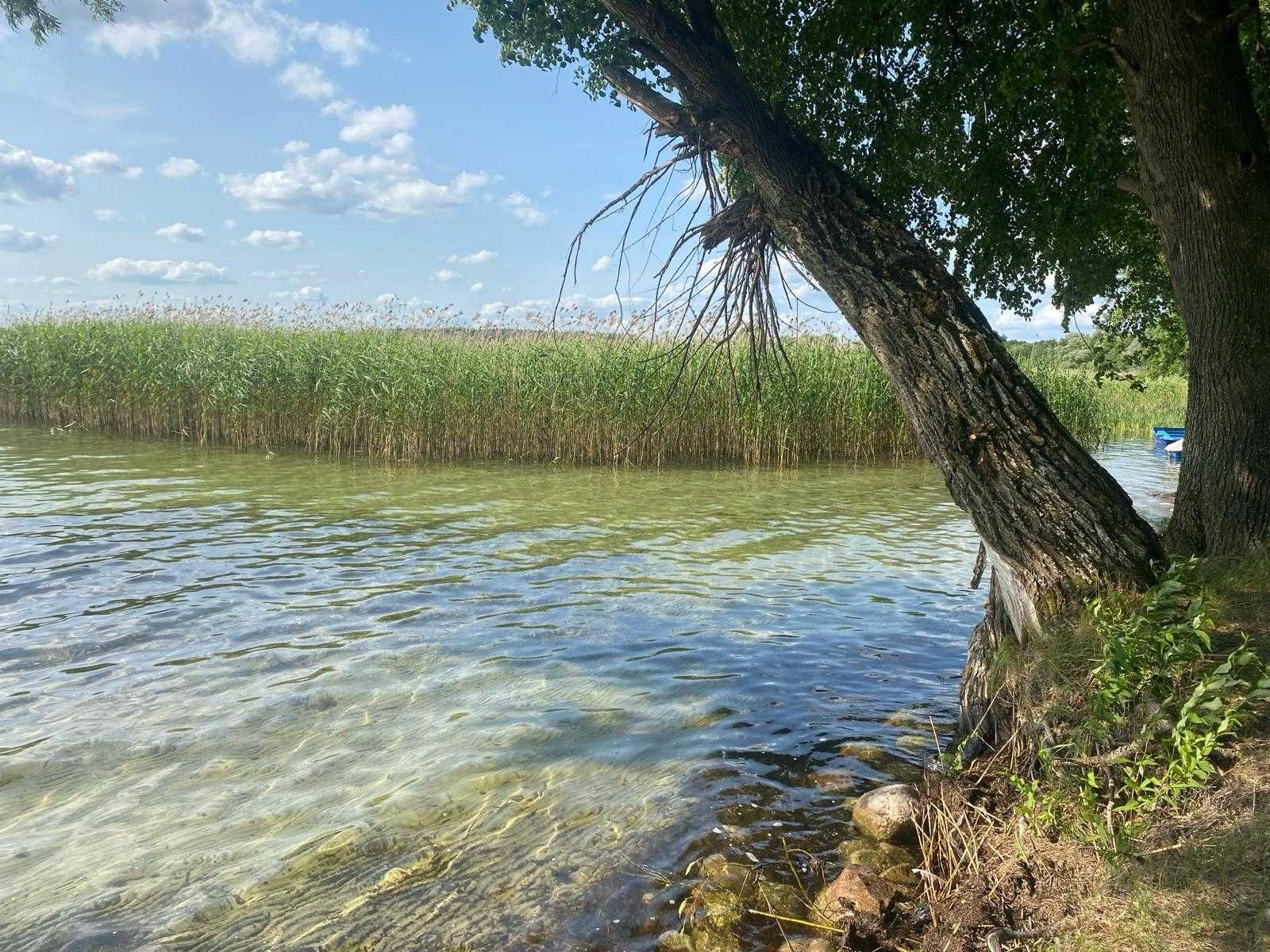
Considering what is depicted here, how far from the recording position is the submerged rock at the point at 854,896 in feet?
9.84

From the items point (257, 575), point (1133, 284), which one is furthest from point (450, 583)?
point (1133, 284)

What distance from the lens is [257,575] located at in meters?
7.82

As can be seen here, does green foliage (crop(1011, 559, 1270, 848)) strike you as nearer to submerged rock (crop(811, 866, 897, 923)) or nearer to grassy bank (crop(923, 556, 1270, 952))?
grassy bank (crop(923, 556, 1270, 952))

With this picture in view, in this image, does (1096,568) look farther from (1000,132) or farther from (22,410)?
(22,410)

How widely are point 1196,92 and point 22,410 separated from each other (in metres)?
24.2

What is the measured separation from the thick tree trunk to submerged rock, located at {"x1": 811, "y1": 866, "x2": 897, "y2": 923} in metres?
2.44

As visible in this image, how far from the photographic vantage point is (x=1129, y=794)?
3105 millimetres

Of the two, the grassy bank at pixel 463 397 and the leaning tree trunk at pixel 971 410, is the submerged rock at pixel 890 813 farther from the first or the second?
the grassy bank at pixel 463 397

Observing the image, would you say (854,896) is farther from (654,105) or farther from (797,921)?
(654,105)

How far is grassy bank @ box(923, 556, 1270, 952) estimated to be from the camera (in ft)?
8.30

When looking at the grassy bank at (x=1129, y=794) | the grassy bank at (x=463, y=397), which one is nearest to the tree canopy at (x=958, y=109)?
the grassy bank at (x=1129, y=794)

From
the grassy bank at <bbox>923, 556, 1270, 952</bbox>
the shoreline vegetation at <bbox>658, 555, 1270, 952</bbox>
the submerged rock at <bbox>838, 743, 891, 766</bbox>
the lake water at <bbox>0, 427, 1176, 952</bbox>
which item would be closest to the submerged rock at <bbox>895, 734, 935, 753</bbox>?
the lake water at <bbox>0, 427, 1176, 952</bbox>

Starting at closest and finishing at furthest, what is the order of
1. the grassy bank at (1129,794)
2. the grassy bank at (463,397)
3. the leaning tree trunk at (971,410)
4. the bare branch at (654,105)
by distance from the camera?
the grassy bank at (1129,794) → the leaning tree trunk at (971,410) → the bare branch at (654,105) → the grassy bank at (463,397)

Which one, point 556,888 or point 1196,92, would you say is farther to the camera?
point 1196,92
